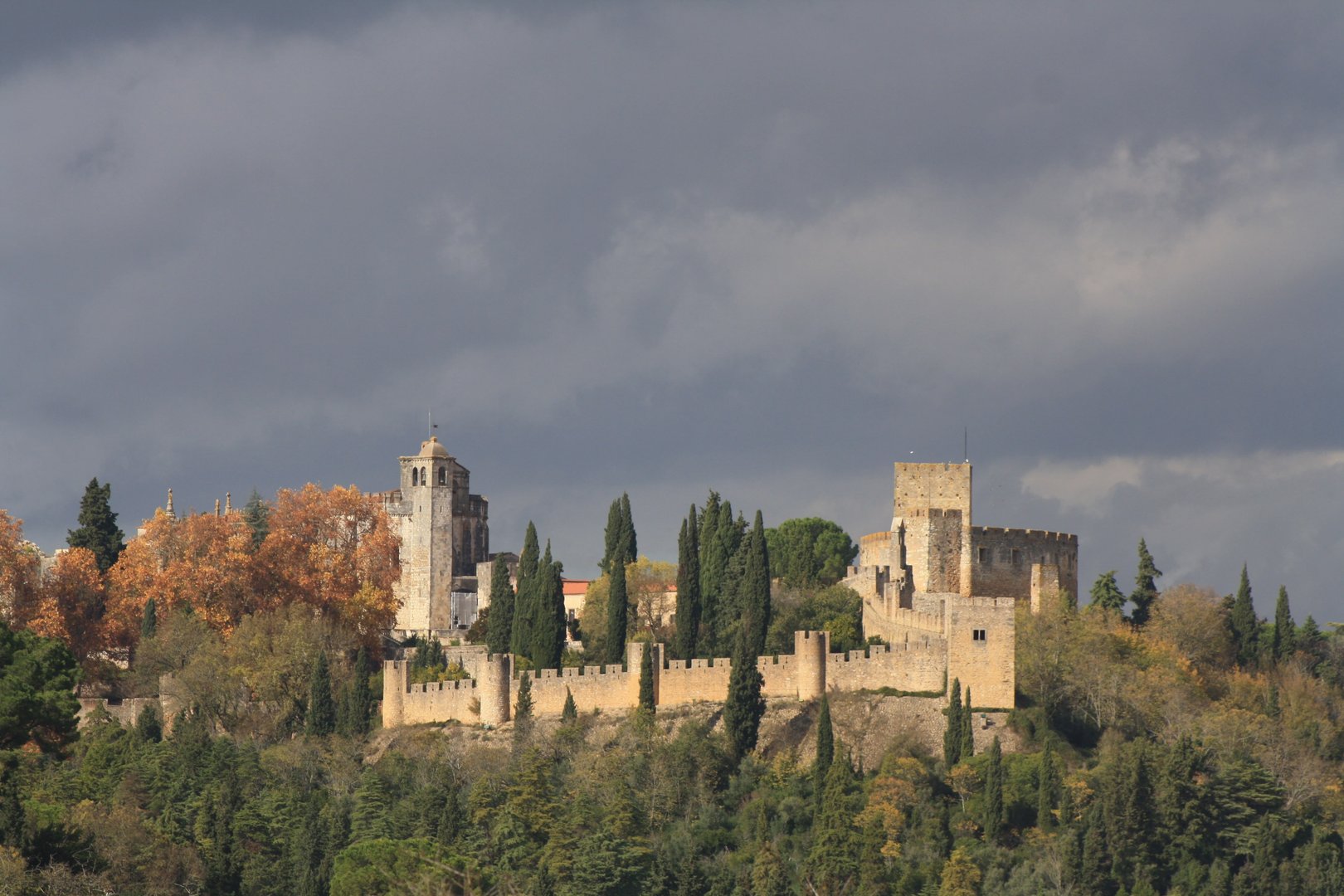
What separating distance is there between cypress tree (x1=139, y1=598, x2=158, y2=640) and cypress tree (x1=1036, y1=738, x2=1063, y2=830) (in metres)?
33.6

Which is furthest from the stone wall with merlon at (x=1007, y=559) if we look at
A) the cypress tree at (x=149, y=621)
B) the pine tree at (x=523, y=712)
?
the cypress tree at (x=149, y=621)

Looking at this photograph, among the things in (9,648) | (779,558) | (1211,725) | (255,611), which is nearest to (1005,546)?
(779,558)

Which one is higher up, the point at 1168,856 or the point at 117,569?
the point at 117,569

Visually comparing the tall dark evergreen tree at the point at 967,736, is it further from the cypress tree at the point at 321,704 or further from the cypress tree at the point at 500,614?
the cypress tree at the point at 321,704

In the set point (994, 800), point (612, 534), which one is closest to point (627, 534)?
point (612, 534)

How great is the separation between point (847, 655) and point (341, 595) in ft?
77.9

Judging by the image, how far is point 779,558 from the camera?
94188mm

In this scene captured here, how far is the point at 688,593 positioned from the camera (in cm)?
8300

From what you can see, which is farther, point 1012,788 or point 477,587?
point 477,587

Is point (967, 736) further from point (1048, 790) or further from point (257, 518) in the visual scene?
point (257, 518)

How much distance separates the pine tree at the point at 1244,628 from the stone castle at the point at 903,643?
598 centimetres

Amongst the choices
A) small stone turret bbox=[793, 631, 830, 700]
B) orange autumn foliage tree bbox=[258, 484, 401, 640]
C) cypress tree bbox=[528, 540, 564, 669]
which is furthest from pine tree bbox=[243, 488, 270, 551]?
small stone turret bbox=[793, 631, 830, 700]

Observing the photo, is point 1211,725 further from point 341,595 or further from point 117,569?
point 117,569

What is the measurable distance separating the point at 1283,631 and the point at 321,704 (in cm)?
3342
